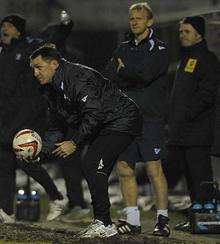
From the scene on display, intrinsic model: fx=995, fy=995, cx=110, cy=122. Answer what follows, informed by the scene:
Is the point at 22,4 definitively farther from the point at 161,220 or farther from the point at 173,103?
the point at 161,220

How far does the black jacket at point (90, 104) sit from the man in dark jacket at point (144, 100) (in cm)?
38

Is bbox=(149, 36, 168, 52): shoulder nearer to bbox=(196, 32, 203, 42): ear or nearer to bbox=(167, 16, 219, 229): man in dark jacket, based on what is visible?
bbox=(167, 16, 219, 229): man in dark jacket

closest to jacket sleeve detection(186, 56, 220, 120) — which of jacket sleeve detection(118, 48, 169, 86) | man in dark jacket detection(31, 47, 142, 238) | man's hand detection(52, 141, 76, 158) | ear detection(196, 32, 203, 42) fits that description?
ear detection(196, 32, 203, 42)

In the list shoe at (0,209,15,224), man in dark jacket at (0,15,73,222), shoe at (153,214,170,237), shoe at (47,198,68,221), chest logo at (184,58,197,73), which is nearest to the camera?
shoe at (153,214,170,237)

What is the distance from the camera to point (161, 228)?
8.82 meters

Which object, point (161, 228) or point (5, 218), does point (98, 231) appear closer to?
point (161, 228)

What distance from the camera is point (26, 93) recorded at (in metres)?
10.2

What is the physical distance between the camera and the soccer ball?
856cm

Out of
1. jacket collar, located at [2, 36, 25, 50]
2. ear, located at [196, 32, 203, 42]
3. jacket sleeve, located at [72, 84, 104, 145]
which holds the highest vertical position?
jacket collar, located at [2, 36, 25, 50]

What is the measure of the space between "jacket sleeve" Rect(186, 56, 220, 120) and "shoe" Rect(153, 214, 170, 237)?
1066mm

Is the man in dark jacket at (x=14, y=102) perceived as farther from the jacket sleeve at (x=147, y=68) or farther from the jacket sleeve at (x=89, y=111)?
the jacket sleeve at (x=89, y=111)

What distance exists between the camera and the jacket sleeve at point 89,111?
8.17 metres

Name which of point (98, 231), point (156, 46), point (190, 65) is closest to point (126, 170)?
point (98, 231)

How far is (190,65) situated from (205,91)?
0.33 m
